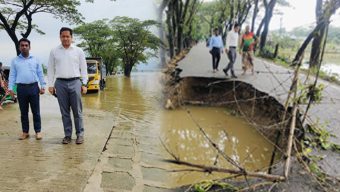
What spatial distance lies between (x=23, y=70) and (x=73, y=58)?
32.6 inches

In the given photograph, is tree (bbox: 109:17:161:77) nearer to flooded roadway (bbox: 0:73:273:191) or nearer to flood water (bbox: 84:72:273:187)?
flood water (bbox: 84:72:273:187)

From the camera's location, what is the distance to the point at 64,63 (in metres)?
4.88

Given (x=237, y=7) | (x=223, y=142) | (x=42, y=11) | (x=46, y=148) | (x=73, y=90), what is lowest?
(x=223, y=142)

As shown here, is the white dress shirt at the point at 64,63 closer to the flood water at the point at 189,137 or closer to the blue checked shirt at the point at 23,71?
the blue checked shirt at the point at 23,71

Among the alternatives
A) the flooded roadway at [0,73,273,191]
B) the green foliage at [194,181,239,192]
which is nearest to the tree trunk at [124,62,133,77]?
the flooded roadway at [0,73,273,191]

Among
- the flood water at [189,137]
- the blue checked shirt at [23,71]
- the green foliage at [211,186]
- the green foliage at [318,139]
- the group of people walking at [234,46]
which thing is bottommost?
the flood water at [189,137]

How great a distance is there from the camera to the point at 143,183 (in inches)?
154

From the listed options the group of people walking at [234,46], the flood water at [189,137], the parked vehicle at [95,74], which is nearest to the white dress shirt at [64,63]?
the flood water at [189,137]

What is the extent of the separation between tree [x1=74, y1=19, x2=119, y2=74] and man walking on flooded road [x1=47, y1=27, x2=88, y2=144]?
11.0 metres

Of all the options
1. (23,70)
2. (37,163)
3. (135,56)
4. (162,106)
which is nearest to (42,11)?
(135,56)

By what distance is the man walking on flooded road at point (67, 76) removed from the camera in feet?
16.0

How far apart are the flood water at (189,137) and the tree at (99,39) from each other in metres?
6.28

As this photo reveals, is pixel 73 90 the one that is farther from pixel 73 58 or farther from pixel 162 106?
pixel 162 106

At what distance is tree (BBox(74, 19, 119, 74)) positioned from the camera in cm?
1580
